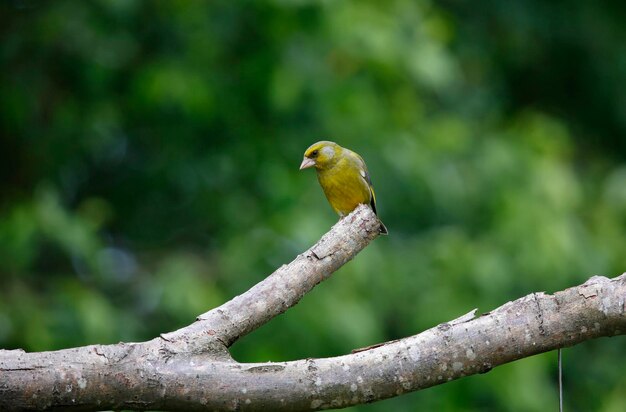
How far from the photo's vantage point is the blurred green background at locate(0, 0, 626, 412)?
22.5ft

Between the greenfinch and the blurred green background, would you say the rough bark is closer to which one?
the greenfinch

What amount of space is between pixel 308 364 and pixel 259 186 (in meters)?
4.69

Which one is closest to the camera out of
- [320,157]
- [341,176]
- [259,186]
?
[341,176]

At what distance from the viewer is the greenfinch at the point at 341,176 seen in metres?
5.14

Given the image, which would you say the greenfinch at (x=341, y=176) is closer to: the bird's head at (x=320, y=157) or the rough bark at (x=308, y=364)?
the bird's head at (x=320, y=157)

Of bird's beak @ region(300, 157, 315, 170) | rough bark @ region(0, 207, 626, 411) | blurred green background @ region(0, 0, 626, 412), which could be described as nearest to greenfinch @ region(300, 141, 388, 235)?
bird's beak @ region(300, 157, 315, 170)

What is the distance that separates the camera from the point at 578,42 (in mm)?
10906

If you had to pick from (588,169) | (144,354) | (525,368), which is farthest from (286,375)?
(588,169)

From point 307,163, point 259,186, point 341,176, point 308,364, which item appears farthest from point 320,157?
point 259,186

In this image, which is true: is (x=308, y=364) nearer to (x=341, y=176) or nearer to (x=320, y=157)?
(x=341, y=176)

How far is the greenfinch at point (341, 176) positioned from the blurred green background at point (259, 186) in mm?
1393

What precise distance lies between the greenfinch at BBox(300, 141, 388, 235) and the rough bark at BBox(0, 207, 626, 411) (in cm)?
192

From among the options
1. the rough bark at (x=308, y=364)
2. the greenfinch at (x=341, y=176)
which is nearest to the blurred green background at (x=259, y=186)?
the greenfinch at (x=341, y=176)

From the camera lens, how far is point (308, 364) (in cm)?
315
